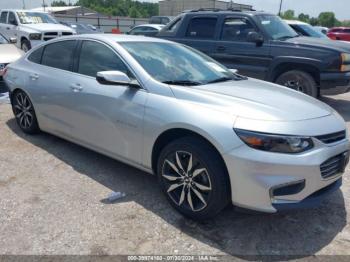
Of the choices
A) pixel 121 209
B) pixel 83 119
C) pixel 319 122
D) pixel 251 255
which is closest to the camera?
pixel 251 255

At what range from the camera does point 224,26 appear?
7.98m

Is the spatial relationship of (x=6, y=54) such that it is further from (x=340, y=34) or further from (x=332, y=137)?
(x=340, y=34)

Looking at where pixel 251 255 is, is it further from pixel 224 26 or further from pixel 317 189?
pixel 224 26

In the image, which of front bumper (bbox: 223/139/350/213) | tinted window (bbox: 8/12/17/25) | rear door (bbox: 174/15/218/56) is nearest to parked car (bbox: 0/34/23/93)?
rear door (bbox: 174/15/218/56)

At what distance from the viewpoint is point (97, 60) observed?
13.8 feet

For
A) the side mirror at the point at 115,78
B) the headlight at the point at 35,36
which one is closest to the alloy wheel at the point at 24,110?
the side mirror at the point at 115,78

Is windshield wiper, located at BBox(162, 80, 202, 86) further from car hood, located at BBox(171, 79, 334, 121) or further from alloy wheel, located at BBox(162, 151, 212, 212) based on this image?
alloy wheel, located at BBox(162, 151, 212, 212)

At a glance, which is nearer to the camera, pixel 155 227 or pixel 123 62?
pixel 155 227

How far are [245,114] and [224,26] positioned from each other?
5421 mm

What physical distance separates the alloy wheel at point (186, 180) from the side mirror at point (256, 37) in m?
4.80

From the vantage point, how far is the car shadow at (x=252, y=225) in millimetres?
2979

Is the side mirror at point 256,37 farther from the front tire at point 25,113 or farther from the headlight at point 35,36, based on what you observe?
the headlight at point 35,36

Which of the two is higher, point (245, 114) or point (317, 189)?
point (245, 114)

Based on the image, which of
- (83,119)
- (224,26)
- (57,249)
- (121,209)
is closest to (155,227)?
(121,209)
